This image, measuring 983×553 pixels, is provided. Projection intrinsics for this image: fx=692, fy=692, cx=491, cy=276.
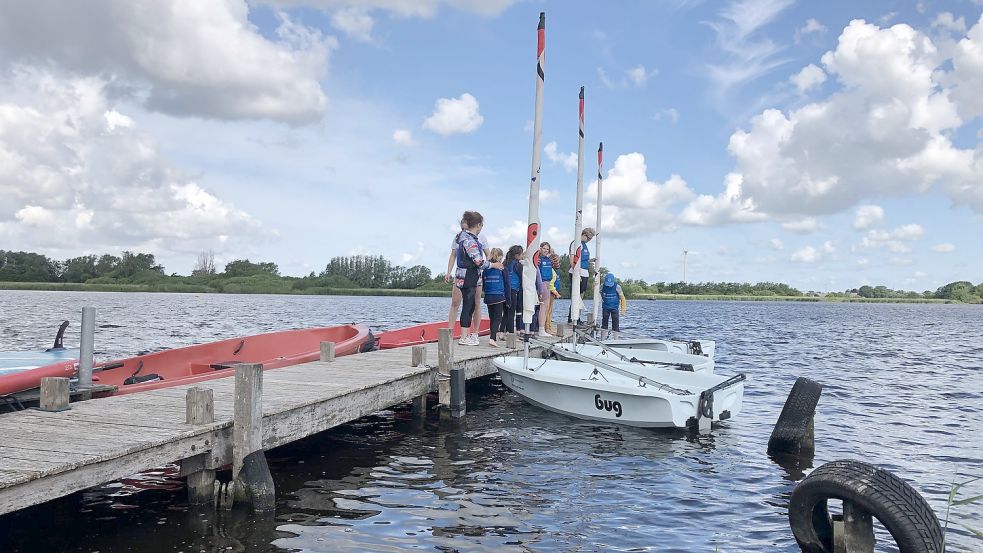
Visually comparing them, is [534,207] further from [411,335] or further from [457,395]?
[411,335]

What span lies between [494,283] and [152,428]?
25.0ft

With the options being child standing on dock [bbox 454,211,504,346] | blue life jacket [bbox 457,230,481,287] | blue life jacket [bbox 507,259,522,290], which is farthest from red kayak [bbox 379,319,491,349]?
blue life jacket [bbox 457,230,481,287]

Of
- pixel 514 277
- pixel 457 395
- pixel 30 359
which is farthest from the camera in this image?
pixel 514 277

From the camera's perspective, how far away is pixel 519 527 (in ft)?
20.8

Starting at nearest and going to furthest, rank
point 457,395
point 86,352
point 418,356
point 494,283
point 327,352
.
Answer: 1. point 86,352
2. point 457,395
3. point 418,356
4. point 327,352
5. point 494,283

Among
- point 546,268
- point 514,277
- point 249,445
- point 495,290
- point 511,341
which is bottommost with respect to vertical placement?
point 249,445

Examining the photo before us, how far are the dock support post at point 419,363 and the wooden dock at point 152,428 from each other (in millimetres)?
680

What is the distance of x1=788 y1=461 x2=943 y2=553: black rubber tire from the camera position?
14.9 feet

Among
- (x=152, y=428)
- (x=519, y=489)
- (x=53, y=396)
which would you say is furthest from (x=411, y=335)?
(x=152, y=428)

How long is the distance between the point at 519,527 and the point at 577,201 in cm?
1169

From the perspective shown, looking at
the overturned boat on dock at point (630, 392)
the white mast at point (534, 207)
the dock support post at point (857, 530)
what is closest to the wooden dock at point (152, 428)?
the overturned boat on dock at point (630, 392)

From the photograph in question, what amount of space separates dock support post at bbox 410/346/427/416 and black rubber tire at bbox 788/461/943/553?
21.0 feet

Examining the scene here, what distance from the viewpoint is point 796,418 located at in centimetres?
923

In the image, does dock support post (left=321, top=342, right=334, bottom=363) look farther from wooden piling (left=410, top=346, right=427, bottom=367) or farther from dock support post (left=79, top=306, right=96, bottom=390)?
dock support post (left=79, top=306, right=96, bottom=390)
